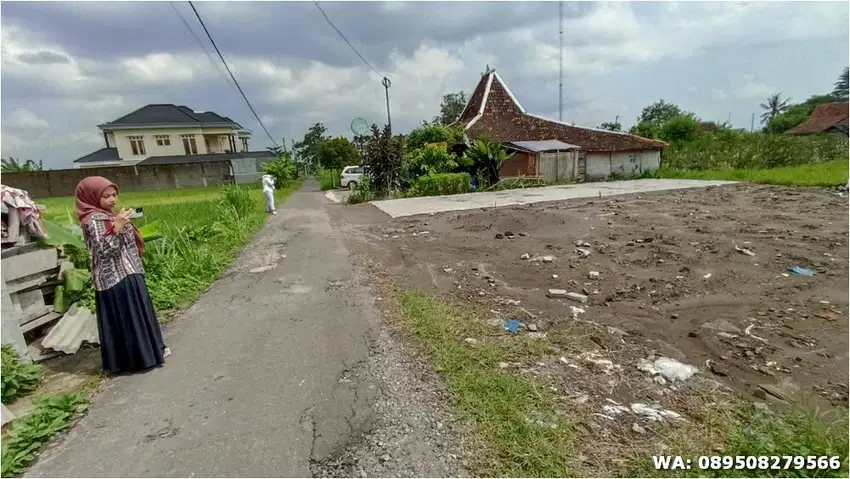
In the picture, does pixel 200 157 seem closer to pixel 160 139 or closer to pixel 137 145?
pixel 160 139

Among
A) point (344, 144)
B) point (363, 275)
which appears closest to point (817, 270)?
point (363, 275)

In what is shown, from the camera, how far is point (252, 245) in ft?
25.3

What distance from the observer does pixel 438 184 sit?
16.4 meters

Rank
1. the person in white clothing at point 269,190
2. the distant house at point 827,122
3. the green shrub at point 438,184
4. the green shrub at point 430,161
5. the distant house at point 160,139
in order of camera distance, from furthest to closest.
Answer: the distant house at point 827,122, the distant house at point 160,139, the green shrub at point 430,161, the green shrub at point 438,184, the person in white clothing at point 269,190

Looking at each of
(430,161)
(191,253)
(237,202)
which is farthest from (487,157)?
(191,253)

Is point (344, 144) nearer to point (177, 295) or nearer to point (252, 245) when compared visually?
point (252, 245)

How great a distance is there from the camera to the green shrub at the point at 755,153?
2166cm

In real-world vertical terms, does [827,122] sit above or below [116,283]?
above

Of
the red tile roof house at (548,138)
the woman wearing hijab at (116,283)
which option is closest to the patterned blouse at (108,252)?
the woman wearing hijab at (116,283)

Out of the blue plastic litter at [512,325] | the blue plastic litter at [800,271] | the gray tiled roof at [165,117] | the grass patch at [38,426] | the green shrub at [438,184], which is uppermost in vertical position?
the gray tiled roof at [165,117]

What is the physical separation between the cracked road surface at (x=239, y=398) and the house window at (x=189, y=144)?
36.8 m

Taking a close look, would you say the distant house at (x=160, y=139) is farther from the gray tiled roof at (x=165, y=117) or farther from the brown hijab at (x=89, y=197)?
the brown hijab at (x=89, y=197)

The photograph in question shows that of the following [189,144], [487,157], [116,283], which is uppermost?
[189,144]

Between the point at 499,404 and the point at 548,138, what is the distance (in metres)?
20.9
